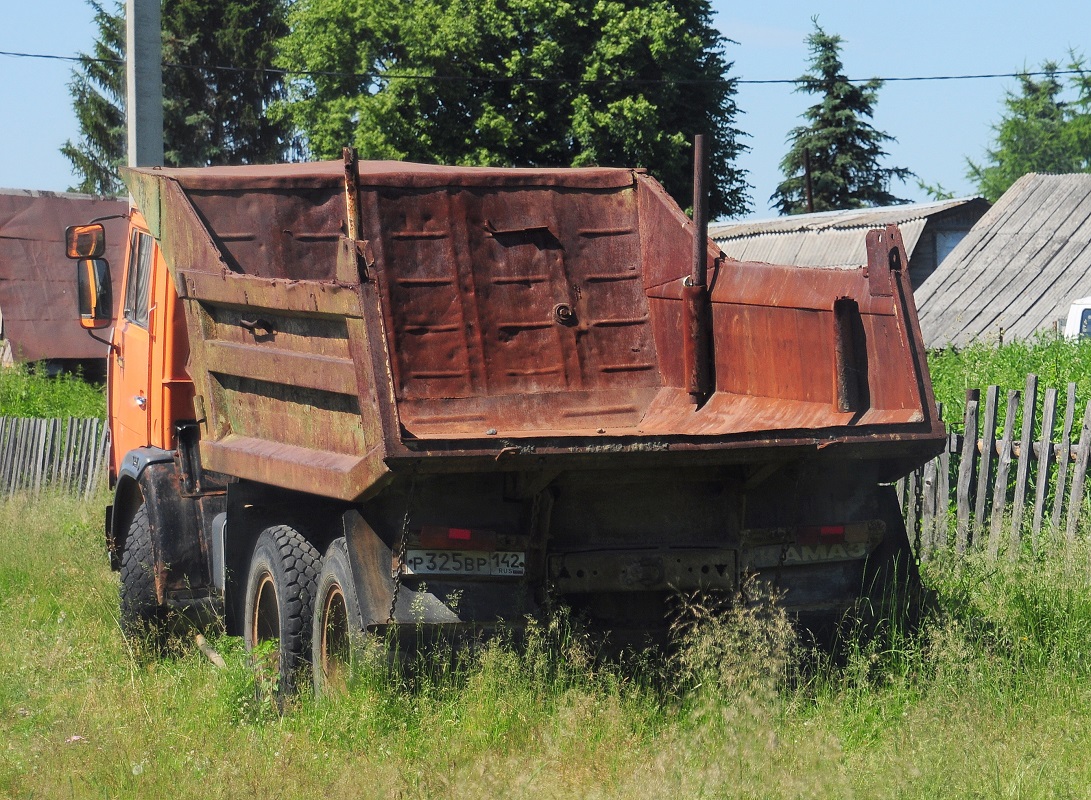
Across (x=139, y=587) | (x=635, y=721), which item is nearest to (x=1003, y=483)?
(x=635, y=721)

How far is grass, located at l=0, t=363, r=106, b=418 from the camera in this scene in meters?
19.3

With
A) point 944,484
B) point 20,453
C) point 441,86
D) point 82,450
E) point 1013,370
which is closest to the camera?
point 944,484

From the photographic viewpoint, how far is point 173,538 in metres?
6.59

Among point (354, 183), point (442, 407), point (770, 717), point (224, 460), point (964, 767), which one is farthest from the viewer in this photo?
point (442, 407)

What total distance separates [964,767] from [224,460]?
3242mm

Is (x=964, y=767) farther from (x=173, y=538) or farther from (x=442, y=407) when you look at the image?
(x=173, y=538)

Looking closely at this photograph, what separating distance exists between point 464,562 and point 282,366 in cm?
112

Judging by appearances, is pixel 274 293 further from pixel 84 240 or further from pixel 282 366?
pixel 84 240

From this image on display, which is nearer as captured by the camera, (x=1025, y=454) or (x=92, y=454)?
(x=1025, y=454)

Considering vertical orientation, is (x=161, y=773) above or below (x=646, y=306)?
below

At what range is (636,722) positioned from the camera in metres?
4.75

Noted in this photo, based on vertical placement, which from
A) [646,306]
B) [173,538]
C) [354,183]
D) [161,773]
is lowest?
[161,773]

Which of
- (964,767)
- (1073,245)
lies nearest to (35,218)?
(1073,245)

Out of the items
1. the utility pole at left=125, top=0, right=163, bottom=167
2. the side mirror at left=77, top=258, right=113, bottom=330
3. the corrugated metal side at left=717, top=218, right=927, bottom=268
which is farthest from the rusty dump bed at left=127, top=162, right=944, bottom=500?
the corrugated metal side at left=717, top=218, right=927, bottom=268
